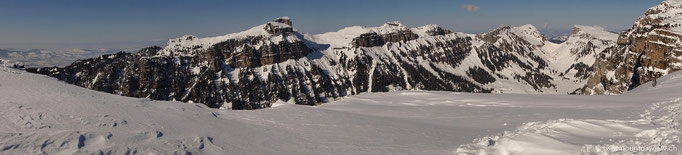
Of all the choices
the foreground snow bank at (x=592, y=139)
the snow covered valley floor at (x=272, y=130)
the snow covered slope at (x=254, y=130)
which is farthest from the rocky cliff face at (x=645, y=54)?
the foreground snow bank at (x=592, y=139)

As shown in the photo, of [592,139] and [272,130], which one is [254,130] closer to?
[272,130]

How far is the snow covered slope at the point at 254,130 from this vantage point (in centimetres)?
1301

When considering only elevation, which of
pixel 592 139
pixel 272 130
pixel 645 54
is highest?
pixel 645 54

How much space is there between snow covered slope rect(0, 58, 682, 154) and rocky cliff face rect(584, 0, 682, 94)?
85.9 meters

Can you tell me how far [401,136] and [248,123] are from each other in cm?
935

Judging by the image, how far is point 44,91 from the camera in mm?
20359

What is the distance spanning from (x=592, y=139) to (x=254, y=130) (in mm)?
16005

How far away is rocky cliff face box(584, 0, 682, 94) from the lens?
8312 cm

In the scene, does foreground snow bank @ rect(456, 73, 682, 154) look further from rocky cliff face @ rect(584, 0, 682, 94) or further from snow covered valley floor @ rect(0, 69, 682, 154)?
rocky cliff face @ rect(584, 0, 682, 94)

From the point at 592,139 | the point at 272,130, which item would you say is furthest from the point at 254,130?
the point at 592,139

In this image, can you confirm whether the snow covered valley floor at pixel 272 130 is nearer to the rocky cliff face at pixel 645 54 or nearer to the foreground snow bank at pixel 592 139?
the foreground snow bank at pixel 592 139

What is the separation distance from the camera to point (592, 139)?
44.4ft

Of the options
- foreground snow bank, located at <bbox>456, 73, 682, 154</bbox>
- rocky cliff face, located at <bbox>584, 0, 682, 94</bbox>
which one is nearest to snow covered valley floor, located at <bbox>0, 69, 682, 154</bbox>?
foreground snow bank, located at <bbox>456, 73, 682, 154</bbox>

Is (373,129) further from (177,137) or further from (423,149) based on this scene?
(177,137)
